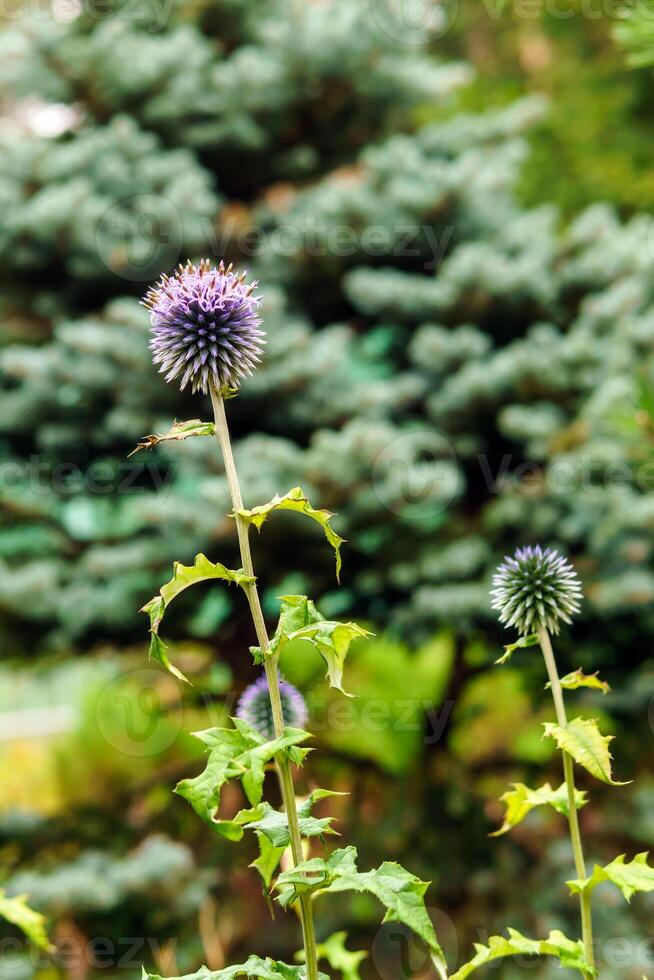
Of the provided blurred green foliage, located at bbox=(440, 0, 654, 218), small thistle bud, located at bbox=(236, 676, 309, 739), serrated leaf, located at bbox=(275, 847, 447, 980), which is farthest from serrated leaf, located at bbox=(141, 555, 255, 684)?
blurred green foliage, located at bbox=(440, 0, 654, 218)

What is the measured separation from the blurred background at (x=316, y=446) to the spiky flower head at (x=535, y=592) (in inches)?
78.0

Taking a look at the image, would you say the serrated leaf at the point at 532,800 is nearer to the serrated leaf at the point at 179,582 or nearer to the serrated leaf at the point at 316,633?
the serrated leaf at the point at 316,633

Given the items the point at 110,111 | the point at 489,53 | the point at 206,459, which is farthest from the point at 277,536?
the point at 489,53

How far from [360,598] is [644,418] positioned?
198 centimetres

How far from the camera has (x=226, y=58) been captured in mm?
4707

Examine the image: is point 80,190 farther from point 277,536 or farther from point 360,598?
point 360,598

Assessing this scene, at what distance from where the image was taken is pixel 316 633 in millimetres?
1115

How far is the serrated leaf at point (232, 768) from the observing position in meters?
1.05

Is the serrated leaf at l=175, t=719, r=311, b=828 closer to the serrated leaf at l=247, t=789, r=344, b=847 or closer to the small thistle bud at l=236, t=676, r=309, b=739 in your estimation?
the serrated leaf at l=247, t=789, r=344, b=847

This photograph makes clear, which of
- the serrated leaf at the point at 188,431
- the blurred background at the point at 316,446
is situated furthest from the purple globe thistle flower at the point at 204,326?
the blurred background at the point at 316,446

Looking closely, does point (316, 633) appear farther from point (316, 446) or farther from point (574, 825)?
point (316, 446)

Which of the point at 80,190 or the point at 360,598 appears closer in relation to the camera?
the point at 80,190

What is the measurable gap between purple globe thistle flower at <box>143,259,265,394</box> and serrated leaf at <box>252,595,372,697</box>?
1.05 ft

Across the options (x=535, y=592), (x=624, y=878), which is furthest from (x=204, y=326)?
(x=624, y=878)
